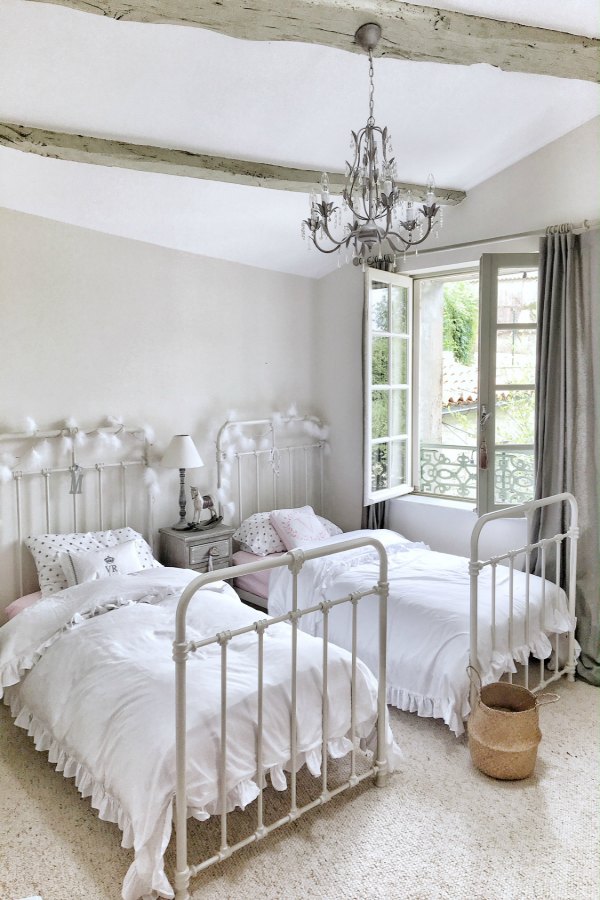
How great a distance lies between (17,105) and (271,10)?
1087mm

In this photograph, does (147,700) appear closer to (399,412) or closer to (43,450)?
(43,450)

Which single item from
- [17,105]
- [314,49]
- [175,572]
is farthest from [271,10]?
[175,572]

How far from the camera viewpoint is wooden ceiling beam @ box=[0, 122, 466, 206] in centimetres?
269

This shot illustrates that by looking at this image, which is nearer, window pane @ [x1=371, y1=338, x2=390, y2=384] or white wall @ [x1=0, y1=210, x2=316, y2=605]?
white wall @ [x1=0, y1=210, x2=316, y2=605]

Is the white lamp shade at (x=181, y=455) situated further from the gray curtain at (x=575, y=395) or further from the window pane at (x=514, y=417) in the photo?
the gray curtain at (x=575, y=395)

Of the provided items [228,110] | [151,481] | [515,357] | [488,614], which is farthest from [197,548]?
[228,110]

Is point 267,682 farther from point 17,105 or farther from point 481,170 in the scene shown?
point 481,170

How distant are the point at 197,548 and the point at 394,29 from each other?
2.65 metres

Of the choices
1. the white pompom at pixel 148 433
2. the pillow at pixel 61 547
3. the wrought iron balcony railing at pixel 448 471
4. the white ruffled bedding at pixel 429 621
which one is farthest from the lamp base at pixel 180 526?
the wrought iron balcony railing at pixel 448 471

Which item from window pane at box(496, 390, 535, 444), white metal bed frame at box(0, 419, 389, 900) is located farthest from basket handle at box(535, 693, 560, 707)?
window pane at box(496, 390, 535, 444)

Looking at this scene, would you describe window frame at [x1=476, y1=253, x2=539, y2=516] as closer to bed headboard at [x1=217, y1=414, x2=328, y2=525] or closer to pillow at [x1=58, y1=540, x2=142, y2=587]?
bed headboard at [x1=217, y1=414, x2=328, y2=525]

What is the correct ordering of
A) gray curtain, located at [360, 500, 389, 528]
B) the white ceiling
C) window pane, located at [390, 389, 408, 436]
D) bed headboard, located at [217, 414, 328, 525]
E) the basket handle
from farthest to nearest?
gray curtain, located at [360, 500, 389, 528]
window pane, located at [390, 389, 408, 436]
bed headboard, located at [217, 414, 328, 525]
the basket handle
the white ceiling

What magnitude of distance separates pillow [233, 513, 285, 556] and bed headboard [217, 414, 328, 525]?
180mm

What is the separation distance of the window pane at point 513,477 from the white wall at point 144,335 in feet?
5.19
